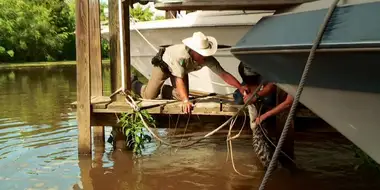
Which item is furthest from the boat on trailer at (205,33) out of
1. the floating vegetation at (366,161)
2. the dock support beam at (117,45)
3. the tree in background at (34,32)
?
the tree in background at (34,32)

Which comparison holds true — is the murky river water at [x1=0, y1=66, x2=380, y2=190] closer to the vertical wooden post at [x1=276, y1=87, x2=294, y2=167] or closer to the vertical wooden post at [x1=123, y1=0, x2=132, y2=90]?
the vertical wooden post at [x1=276, y1=87, x2=294, y2=167]

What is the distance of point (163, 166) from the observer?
704 cm

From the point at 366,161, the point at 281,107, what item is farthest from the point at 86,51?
the point at 366,161

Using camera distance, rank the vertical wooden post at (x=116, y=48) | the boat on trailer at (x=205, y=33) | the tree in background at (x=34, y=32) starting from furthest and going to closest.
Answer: the tree in background at (x=34, y=32)
the boat on trailer at (x=205, y=33)
the vertical wooden post at (x=116, y=48)

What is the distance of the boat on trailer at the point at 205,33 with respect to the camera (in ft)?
29.7

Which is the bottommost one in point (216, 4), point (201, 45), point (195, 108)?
point (195, 108)

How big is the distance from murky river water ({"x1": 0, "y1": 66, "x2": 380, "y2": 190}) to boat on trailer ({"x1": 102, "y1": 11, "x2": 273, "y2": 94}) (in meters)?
1.49

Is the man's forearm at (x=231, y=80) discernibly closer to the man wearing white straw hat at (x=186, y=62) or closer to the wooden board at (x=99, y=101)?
the man wearing white straw hat at (x=186, y=62)

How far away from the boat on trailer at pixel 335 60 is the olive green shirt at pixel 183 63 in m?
2.16

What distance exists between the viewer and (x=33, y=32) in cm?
5353

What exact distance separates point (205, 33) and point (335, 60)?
5.77 metres

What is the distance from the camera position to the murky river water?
634 cm

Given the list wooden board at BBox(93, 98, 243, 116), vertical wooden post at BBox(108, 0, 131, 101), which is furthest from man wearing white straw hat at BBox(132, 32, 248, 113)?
vertical wooden post at BBox(108, 0, 131, 101)

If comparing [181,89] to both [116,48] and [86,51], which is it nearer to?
[116,48]
